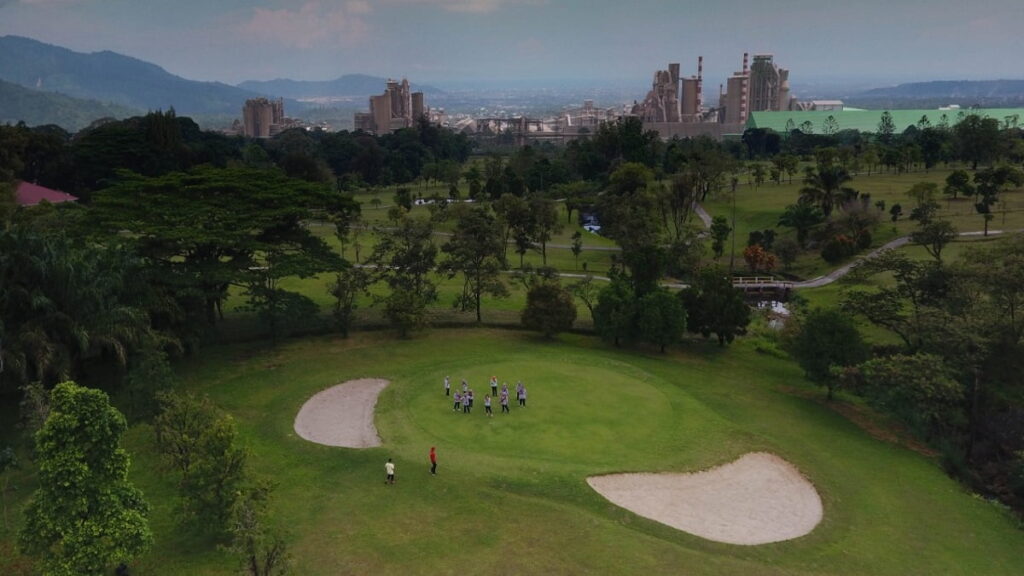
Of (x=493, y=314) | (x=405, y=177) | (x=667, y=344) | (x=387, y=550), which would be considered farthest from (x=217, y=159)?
(x=387, y=550)

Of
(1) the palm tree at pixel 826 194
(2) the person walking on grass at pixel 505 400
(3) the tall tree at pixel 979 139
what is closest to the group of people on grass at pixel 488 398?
(2) the person walking on grass at pixel 505 400

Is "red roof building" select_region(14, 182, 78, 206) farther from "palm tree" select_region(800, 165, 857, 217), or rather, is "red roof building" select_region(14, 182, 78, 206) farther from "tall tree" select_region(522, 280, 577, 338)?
"palm tree" select_region(800, 165, 857, 217)

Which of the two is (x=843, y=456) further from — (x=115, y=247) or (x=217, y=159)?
(x=217, y=159)

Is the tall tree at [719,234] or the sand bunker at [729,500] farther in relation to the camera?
the tall tree at [719,234]

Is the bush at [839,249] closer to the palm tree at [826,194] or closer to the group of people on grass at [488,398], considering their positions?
the palm tree at [826,194]

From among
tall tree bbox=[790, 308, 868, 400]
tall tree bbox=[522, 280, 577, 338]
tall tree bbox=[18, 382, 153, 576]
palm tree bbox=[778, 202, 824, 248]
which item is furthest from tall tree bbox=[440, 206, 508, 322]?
palm tree bbox=[778, 202, 824, 248]
